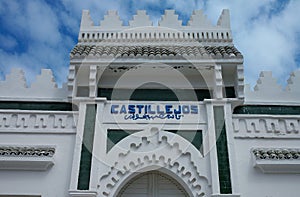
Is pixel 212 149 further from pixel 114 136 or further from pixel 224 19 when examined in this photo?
pixel 224 19

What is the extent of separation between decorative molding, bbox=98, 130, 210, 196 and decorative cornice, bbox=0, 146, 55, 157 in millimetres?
1166

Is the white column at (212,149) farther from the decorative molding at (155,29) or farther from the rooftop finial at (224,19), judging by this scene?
the rooftop finial at (224,19)

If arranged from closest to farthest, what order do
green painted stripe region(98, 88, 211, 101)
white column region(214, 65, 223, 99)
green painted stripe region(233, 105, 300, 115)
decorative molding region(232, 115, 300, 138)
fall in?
decorative molding region(232, 115, 300, 138)
white column region(214, 65, 223, 99)
green painted stripe region(233, 105, 300, 115)
green painted stripe region(98, 88, 211, 101)

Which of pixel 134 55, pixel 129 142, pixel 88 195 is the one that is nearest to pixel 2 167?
pixel 88 195

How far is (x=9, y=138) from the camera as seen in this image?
271 inches

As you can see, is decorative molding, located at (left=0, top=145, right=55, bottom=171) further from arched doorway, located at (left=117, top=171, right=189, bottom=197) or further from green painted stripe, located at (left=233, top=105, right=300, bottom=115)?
green painted stripe, located at (left=233, top=105, right=300, bottom=115)

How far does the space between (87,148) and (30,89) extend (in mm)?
2458

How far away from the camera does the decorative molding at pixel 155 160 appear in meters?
6.30

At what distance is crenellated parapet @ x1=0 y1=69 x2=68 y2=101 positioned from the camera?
311 inches

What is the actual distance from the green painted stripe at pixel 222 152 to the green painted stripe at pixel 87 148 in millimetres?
2524

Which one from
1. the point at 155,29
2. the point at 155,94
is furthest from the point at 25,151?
the point at 155,29

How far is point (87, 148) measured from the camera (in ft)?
21.9

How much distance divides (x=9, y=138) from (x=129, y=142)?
249 cm

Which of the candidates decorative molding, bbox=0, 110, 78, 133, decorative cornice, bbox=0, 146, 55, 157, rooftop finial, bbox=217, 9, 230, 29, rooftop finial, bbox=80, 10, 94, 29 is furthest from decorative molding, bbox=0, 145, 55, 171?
rooftop finial, bbox=217, 9, 230, 29
